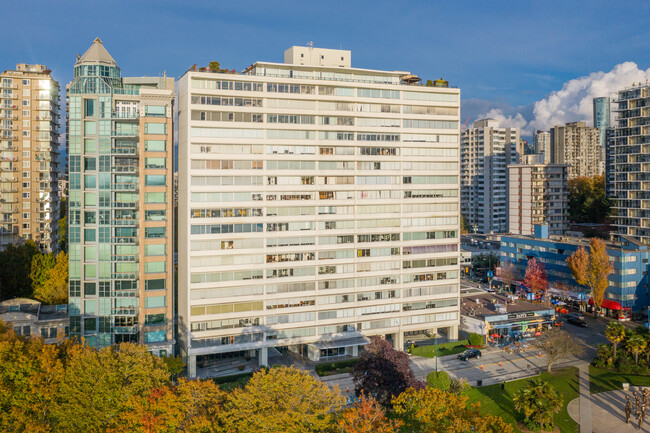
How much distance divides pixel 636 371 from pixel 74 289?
243 feet

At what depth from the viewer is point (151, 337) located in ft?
234

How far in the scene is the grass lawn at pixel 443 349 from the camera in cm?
8056

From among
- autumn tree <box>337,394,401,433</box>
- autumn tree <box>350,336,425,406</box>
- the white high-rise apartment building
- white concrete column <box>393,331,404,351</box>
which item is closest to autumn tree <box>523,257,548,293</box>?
the white high-rise apartment building

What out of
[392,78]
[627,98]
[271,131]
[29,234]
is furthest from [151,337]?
[627,98]

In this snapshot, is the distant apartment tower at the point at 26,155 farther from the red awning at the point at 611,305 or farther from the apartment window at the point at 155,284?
the red awning at the point at 611,305

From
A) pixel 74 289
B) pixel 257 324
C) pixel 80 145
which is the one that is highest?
pixel 80 145

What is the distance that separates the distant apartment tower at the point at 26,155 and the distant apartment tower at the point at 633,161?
122m

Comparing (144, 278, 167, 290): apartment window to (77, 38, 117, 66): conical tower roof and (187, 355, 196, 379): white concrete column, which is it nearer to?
(187, 355, 196, 379): white concrete column

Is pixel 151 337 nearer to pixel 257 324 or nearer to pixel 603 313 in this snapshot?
pixel 257 324

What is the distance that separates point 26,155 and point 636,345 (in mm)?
114384

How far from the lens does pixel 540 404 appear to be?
55750mm

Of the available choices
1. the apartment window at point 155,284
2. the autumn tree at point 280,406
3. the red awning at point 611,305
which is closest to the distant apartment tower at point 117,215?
the apartment window at point 155,284

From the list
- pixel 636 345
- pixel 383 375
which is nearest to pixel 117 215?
pixel 383 375

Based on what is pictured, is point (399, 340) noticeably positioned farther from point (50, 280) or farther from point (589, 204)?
point (589, 204)
